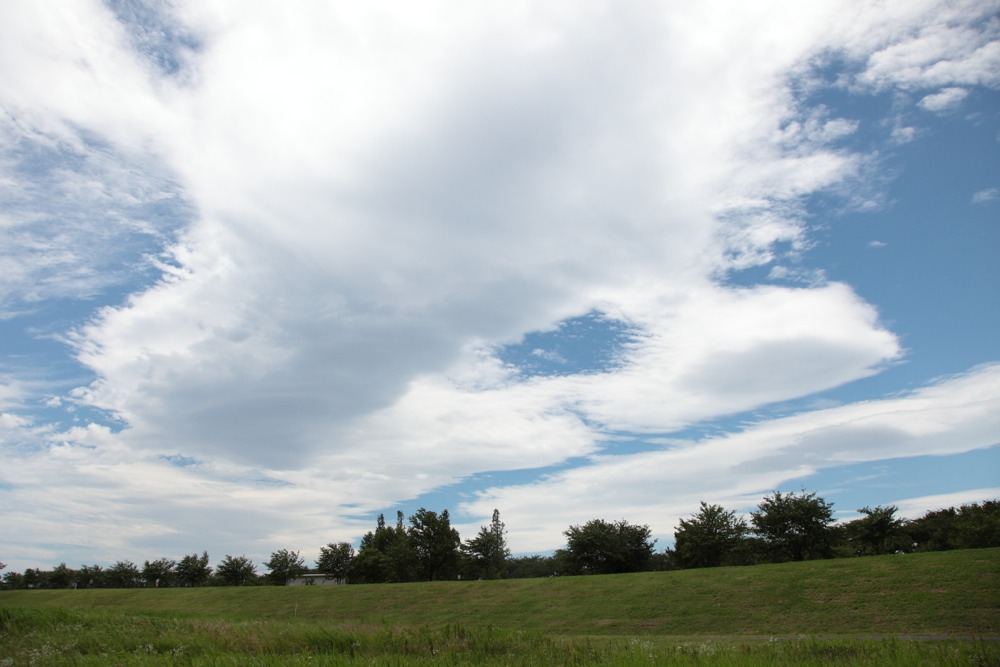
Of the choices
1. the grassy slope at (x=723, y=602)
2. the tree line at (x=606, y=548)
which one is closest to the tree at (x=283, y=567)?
the tree line at (x=606, y=548)

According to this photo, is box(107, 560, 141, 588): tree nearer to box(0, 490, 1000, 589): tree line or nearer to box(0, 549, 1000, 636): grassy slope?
box(0, 490, 1000, 589): tree line

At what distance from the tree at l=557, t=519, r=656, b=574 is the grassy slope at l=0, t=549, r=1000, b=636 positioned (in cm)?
1329

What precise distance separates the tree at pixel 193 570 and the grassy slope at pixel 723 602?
122ft

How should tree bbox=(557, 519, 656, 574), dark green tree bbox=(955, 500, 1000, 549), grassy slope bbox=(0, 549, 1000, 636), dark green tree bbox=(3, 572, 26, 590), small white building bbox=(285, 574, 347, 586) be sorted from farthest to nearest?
dark green tree bbox=(3, 572, 26, 590), small white building bbox=(285, 574, 347, 586), tree bbox=(557, 519, 656, 574), dark green tree bbox=(955, 500, 1000, 549), grassy slope bbox=(0, 549, 1000, 636)

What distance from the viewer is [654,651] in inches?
368

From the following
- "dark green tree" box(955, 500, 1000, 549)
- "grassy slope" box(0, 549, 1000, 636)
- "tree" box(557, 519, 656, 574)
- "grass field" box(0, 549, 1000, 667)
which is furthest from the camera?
"tree" box(557, 519, 656, 574)

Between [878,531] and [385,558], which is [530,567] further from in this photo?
[878,531]

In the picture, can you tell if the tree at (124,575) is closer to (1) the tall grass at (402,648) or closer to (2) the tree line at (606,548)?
(2) the tree line at (606,548)

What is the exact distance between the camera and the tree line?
4472 centimetres

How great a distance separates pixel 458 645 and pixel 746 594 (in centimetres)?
2313

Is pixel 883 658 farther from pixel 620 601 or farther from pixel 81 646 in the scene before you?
pixel 620 601

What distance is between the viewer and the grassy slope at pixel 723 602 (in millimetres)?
22203

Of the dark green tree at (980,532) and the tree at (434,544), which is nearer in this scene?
the dark green tree at (980,532)

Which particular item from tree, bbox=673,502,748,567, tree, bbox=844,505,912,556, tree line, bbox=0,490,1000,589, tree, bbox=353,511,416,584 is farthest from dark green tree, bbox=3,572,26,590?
tree, bbox=844,505,912,556
